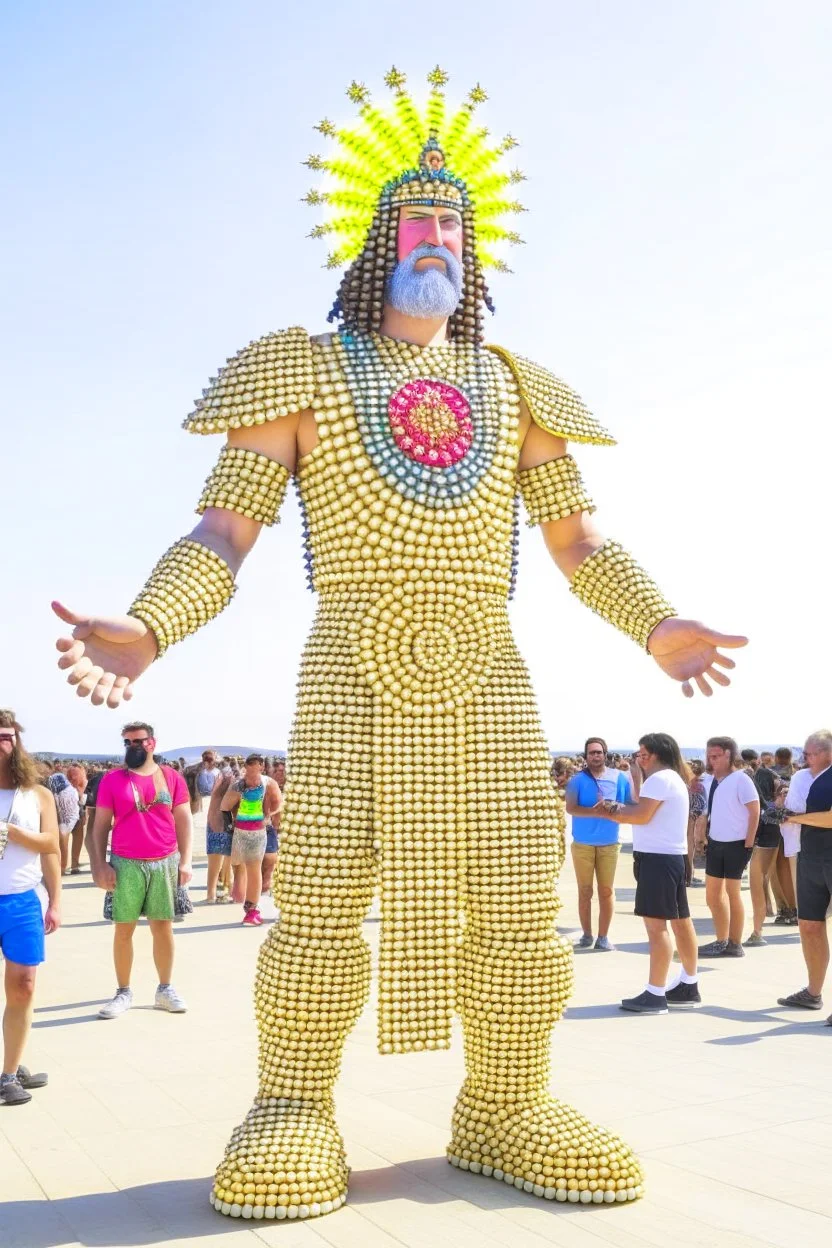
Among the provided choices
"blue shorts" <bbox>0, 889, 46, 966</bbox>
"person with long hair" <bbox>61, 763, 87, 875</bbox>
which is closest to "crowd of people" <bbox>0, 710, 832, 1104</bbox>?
"blue shorts" <bbox>0, 889, 46, 966</bbox>

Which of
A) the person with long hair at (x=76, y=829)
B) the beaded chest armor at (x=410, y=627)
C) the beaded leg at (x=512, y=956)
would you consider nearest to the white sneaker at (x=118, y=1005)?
the beaded leg at (x=512, y=956)

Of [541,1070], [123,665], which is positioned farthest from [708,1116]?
[123,665]

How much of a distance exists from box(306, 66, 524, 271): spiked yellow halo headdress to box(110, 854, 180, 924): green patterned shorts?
384 centimetres

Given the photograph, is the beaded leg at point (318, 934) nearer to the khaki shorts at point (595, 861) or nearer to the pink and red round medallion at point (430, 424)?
the pink and red round medallion at point (430, 424)

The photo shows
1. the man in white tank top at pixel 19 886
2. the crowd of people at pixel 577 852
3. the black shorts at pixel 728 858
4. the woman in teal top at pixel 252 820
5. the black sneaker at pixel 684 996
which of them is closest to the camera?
the man in white tank top at pixel 19 886

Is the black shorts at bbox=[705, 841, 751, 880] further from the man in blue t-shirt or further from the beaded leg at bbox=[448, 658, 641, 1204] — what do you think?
the beaded leg at bbox=[448, 658, 641, 1204]

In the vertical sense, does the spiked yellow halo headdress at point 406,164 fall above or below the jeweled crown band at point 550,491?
above

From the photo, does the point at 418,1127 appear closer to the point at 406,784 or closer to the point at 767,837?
the point at 406,784

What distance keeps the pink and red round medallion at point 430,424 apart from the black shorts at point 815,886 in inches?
156

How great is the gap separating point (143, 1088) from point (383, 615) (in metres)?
2.55

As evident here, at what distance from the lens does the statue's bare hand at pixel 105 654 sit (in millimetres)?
3232

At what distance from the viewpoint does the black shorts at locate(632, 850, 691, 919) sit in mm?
6770

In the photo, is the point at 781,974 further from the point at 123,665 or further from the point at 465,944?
the point at 123,665

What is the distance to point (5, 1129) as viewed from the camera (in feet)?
14.1
